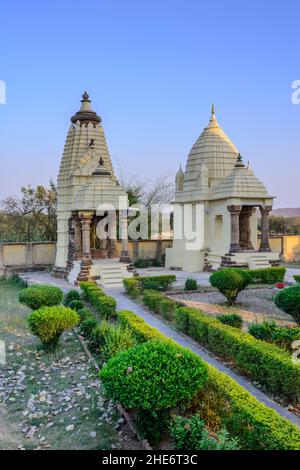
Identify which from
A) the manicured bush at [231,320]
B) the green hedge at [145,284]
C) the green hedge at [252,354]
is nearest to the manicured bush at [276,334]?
the green hedge at [252,354]

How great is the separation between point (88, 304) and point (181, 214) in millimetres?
9412

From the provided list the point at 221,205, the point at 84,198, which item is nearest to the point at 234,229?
the point at 221,205

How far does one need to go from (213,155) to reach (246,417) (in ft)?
56.3

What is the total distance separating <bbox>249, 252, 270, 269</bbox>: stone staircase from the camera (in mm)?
18094

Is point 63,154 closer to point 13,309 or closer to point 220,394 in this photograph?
point 13,309

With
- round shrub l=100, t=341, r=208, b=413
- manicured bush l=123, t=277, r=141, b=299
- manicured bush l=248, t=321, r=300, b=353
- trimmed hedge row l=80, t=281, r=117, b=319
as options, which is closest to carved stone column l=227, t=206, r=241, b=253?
manicured bush l=123, t=277, r=141, b=299

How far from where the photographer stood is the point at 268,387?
256 inches

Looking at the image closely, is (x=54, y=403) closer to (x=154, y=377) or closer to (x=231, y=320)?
(x=154, y=377)

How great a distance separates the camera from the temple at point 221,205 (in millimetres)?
18328

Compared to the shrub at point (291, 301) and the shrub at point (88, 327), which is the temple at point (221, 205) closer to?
the shrub at point (291, 301)

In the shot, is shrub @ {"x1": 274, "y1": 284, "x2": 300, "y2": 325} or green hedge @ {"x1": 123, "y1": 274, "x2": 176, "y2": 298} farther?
green hedge @ {"x1": 123, "y1": 274, "x2": 176, "y2": 298}

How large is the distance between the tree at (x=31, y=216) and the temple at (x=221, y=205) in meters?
8.56

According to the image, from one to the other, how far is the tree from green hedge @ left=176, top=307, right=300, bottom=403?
60.5ft

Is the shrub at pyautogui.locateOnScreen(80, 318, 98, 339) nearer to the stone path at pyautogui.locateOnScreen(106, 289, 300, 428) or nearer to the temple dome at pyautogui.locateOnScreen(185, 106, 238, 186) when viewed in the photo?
the stone path at pyautogui.locateOnScreen(106, 289, 300, 428)
